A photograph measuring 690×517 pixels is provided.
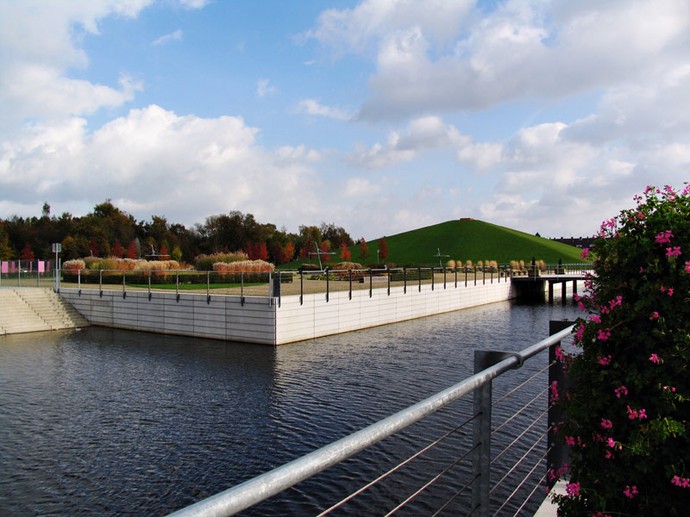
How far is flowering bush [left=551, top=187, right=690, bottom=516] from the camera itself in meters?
2.24

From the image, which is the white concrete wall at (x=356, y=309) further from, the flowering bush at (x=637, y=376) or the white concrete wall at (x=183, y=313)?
the flowering bush at (x=637, y=376)

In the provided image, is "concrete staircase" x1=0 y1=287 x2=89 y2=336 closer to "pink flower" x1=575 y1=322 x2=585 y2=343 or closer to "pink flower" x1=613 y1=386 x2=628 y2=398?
"pink flower" x1=575 y1=322 x2=585 y2=343

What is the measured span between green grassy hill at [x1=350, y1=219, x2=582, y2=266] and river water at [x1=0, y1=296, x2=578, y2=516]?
215 feet

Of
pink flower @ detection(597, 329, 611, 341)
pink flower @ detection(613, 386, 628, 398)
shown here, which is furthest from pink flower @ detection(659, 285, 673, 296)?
pink flower @ detection(613, 386, 628, 398)

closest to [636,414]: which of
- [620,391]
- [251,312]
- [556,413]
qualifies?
[620,391]

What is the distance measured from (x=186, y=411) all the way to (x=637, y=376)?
959cm

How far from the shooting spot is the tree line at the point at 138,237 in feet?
214

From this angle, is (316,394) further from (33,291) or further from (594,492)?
(33,291)

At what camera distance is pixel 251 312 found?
60.3ft

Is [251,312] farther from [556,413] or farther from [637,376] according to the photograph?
[637,376]

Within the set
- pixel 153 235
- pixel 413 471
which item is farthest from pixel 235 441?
pixel 153 235

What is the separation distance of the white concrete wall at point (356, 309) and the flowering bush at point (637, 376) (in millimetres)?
15868

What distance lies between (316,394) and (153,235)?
7920 centimetres

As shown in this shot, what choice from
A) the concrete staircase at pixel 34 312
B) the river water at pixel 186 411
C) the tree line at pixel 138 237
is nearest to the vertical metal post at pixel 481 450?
the river water at pixel 186 411
